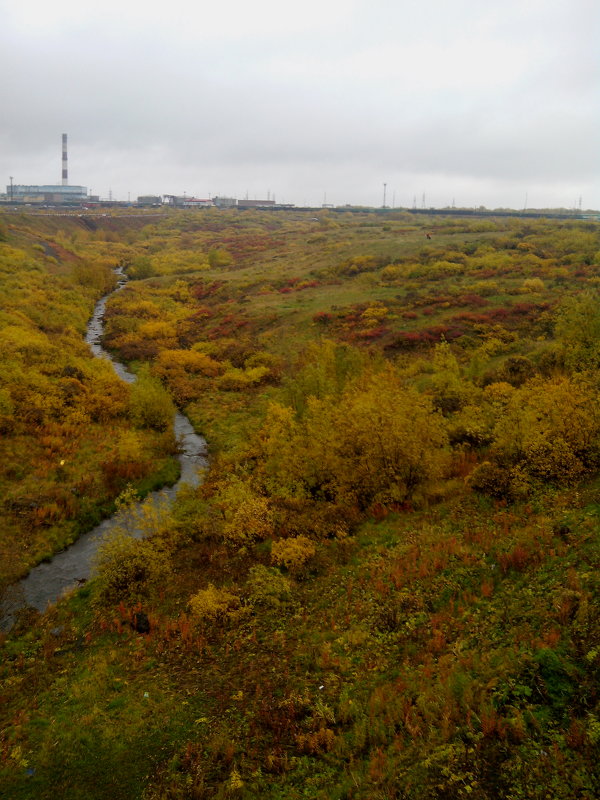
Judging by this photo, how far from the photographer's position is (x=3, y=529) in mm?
22719

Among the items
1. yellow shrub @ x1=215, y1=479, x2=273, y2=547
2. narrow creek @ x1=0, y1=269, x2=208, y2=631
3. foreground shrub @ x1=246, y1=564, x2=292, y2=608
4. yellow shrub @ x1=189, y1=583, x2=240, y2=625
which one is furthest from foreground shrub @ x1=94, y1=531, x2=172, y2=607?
foreground shrub @ x1=246, y1=564, x2=292, y2=608

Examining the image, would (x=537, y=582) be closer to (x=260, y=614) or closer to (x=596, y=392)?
(x=260, y=614)

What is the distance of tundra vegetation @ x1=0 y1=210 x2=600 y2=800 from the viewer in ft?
34.1

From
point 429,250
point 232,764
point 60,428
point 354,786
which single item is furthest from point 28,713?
point 429,250

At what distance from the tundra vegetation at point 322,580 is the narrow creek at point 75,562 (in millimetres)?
706

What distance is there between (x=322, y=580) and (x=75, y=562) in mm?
11795

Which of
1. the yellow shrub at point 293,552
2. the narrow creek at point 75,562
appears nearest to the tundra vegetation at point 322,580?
the yellow shrub at point 293,552

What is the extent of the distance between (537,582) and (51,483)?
24463 millimetres

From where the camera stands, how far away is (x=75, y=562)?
21859 millimetres

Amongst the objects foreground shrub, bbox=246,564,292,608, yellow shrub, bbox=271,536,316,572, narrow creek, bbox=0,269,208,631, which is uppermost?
yellow shrub, bbox=271,536,316,572

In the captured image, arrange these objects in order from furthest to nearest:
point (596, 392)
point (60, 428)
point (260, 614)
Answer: point (60, 428), point (596, 392), point (260, 614)

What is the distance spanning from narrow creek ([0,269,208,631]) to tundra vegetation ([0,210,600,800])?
0.71 meters

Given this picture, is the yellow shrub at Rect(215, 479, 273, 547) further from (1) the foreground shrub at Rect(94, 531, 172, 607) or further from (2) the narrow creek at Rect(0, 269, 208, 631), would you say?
(2) the narrow creek at Rect(0, 269, 208, 631)

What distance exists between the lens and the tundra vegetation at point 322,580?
409 inches
